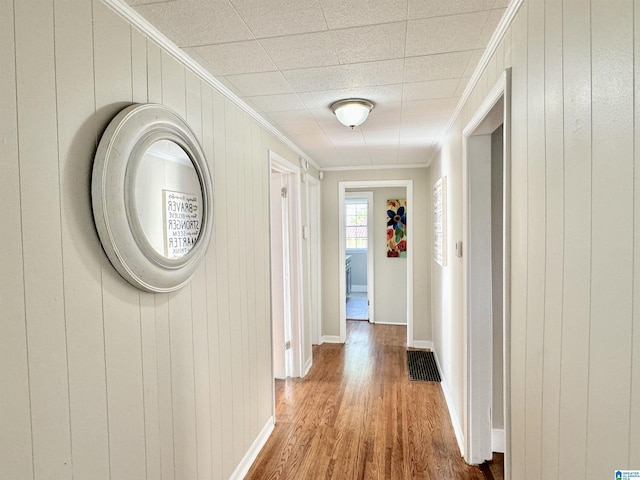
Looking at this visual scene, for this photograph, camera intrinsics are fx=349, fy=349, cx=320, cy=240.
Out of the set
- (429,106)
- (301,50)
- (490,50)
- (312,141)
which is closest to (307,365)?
(312,141)

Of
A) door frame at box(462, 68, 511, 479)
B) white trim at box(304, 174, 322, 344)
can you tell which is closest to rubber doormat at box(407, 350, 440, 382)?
white trim at box(304, 174, 322, 344)

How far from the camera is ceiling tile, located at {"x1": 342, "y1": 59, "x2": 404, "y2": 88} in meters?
1.70

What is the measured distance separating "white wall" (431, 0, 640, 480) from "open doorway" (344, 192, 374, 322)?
13.5ft

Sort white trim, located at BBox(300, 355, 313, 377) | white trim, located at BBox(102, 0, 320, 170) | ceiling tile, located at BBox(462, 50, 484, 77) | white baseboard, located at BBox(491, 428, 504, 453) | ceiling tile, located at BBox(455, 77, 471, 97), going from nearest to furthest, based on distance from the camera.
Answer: white trim, located at BBox(102, 0, 320, 170)
ceiling tile, located at BBox(462, 50, 484, 77)
ceiling tile, located at BBox(455, 77, 471, 97)
white baseboard, located at BBox(491, 428, 504, 453)
white trim, located at BBox(300, 355, 313, 377)

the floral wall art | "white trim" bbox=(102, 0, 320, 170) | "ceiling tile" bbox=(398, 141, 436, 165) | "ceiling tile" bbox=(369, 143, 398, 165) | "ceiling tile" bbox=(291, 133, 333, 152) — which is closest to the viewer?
"white trim" bbox=(102, 0, 320, 170)

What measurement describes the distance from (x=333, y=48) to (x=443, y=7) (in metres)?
0.48

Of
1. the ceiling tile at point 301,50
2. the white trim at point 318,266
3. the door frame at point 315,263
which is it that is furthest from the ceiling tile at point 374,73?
the white trim at point 318,266

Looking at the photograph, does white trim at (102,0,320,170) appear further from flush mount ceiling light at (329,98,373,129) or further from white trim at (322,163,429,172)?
white trim at (322,163,429,172)

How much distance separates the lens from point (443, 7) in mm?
1257

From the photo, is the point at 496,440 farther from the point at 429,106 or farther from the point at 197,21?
the point at 197,21

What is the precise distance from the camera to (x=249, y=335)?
235 cm

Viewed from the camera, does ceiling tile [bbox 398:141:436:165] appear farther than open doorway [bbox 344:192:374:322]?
No

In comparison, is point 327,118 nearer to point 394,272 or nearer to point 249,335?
point 249,335

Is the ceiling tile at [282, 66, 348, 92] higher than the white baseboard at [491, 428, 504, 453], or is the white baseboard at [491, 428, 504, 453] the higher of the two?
the ceiling tile at [282, 66, 348, 92]
